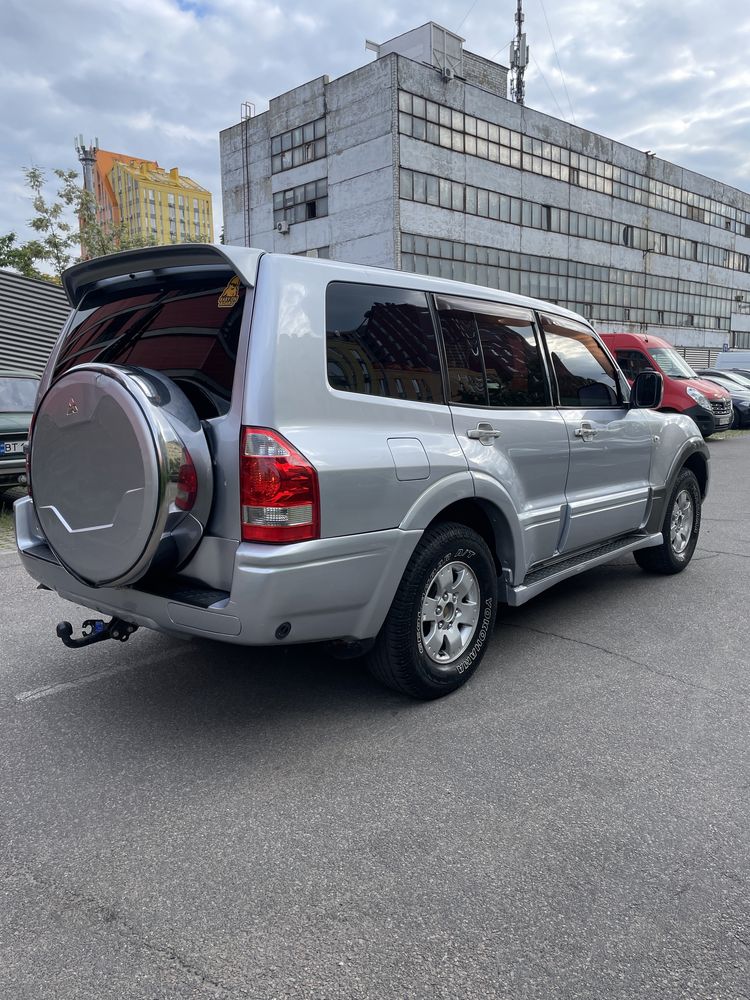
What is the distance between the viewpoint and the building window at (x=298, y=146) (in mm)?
43312

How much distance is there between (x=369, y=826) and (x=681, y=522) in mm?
4284

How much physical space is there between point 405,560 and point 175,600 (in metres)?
0.95

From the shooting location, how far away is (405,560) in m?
3.20

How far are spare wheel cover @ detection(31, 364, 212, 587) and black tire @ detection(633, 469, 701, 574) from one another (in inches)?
155

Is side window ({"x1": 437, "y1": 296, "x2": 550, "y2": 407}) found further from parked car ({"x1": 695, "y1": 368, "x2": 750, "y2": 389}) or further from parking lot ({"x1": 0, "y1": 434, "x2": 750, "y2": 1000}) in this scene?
parked car ({"x1": 695, "y1": 368, "x2": 750, "y2": 389})

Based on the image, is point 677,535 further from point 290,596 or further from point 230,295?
point 230,295

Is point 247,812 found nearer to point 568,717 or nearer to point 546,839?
point 546,839

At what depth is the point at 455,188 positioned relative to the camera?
41.6 metres

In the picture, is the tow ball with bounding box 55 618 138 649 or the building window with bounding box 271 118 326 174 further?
the building window with bounding box 271 118 326 174

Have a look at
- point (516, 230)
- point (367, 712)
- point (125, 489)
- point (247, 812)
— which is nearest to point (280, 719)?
point (367, 712)

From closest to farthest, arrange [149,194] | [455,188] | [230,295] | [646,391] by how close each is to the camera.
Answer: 1. [230,295]
2. [646,391]
3. [455,188]
4. [149,194]

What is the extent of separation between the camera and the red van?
15797mm

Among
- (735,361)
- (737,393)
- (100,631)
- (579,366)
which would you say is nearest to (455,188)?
(735,361)

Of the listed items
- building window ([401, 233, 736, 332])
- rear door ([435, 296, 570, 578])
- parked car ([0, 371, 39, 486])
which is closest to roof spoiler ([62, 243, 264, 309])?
rear door ([435, 296, 570, 578])
